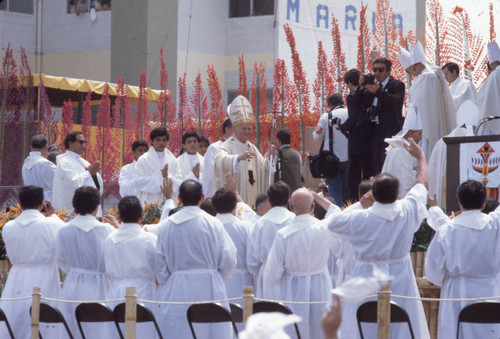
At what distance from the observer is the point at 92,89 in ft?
72.1

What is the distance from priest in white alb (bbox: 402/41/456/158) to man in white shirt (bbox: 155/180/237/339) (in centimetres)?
418

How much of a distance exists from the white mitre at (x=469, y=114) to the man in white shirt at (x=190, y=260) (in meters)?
3.82

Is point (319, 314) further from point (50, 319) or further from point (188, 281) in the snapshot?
point (50, 319)

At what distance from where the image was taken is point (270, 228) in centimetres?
793

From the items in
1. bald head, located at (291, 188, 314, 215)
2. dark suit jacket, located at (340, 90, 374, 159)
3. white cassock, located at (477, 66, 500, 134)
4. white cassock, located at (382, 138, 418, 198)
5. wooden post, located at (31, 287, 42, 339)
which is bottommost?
wooden post, located at (31, 287, 42, 339)

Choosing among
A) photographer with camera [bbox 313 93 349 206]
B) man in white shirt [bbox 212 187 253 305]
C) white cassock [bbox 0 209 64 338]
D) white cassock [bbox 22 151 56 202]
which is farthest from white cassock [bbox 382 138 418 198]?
white cassock [bbox 22 151 56 202]

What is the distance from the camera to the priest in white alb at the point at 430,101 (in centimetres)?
1101

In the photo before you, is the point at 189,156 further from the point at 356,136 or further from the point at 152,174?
the point at 356,136

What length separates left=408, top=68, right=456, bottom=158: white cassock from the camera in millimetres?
11008

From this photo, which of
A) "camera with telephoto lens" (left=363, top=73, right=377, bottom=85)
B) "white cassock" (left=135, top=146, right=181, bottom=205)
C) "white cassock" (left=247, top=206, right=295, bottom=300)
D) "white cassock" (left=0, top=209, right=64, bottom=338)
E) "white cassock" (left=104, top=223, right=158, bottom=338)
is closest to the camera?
"white cassock" (left=104, top=223, right=158, bottom=338)

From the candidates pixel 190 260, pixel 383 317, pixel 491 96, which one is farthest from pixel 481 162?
pixel 383 317

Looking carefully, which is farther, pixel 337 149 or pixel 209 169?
pixel 209 169

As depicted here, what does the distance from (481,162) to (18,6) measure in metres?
21.1

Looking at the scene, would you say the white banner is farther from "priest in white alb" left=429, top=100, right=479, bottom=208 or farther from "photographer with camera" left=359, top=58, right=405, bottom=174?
"photographer with camera" left=359, top=58, right=405, bottom=174
